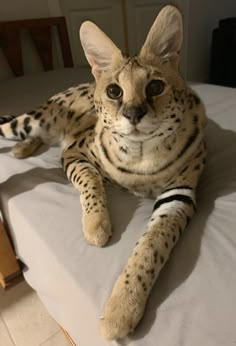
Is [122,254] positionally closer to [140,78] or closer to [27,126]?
[140,78]

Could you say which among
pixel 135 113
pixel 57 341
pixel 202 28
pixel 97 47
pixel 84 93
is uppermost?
pixel 97 47

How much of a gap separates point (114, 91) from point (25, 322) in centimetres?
87

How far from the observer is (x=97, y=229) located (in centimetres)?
71

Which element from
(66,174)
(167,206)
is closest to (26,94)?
(66,174)

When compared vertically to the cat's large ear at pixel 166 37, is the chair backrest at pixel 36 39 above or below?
below

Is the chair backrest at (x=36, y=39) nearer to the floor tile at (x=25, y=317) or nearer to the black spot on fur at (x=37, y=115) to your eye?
the black spot on fur at (x=37, y=115)

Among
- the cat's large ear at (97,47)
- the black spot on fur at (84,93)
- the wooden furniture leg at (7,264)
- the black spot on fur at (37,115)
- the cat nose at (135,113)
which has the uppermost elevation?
the cat's large ear at (97,47)

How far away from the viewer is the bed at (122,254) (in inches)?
21.2

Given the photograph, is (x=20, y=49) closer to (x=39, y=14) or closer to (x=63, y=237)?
(x=39, y=14)

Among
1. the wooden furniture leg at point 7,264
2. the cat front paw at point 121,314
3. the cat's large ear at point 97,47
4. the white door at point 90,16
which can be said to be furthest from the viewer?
the white door at point 90,16

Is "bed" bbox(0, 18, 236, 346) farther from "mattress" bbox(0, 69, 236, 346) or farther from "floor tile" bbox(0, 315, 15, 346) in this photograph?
"floor tile" bbox(0, 315, 15, 346)

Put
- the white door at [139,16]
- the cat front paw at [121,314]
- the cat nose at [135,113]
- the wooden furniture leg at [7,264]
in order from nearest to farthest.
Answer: the cat front paw at [121,314], the cat nose at [135,113], the wooden furniture leg at [7,264], the white door at [139,16]

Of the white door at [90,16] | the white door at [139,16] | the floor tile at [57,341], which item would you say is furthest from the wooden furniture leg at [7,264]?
the white door at [139,16]

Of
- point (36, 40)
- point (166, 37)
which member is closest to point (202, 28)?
point (36, 40)
